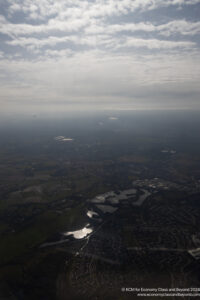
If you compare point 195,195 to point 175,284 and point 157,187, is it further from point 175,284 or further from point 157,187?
point 175,284

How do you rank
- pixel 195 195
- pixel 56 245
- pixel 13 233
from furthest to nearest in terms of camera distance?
pixel 195 195, pixel 13 233, pixel 56 245

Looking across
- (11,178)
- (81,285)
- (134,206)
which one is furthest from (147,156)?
(81,285)

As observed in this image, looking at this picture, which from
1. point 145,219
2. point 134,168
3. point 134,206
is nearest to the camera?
point 145,219

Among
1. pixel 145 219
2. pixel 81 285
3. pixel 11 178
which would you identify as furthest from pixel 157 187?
pixel 11 178

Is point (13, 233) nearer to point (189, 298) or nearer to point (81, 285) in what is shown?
point (81, 285)

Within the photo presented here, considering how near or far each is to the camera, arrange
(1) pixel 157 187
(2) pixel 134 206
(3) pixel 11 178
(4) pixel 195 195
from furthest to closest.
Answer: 1. (3) pixel 11 178
2. (1) pixel 157 187
3. (4) pixel 195 195
4. (2) pixel 134 206

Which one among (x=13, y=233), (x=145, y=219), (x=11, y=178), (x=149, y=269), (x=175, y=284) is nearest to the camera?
(x=175, y=284)

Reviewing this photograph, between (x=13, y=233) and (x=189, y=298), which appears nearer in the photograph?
(x=189, y=298)

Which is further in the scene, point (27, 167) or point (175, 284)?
point (27, 167)
